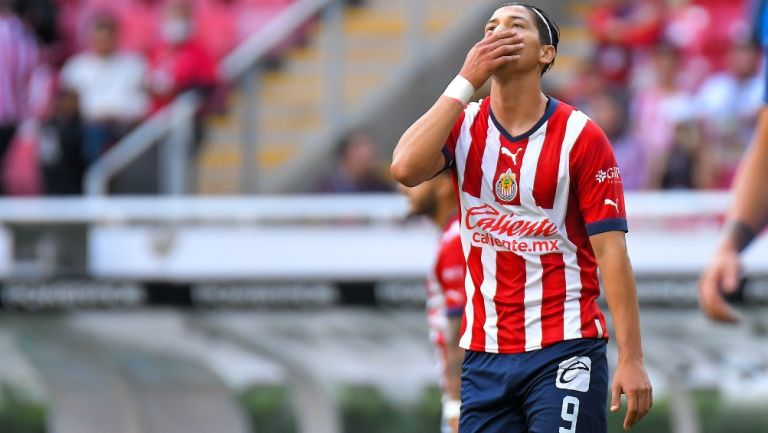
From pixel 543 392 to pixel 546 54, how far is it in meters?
1.02

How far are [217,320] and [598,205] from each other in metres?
4.82

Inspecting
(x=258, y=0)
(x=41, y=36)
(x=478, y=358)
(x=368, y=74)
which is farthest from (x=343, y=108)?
(x=478, y=358)

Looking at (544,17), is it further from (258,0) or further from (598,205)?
(258,0)

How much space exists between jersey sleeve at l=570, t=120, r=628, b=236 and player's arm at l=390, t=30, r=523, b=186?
1.15 ft

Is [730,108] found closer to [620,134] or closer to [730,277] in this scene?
[620,134]

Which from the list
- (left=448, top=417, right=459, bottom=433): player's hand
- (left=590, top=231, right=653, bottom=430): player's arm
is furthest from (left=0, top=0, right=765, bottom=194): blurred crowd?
(left=590, top=231, right=653, bottom=430): player's arm

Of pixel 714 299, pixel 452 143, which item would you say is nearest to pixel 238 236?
pixel 452 143

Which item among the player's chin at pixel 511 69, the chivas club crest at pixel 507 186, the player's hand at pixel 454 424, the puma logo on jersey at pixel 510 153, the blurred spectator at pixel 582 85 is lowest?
the player's hand at pixel 454 424

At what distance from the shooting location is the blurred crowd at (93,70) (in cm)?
1065

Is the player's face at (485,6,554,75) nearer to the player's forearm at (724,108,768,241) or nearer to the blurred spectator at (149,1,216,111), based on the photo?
the player's forearm at (724,108,768,241)

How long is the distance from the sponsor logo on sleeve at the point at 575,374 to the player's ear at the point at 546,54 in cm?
90

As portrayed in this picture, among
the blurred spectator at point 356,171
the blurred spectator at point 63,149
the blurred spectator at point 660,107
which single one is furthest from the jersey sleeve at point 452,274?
the blurred spectator at point 63,149

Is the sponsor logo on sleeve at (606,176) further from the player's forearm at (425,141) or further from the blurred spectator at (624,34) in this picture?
the blurred spectator at (624,34)

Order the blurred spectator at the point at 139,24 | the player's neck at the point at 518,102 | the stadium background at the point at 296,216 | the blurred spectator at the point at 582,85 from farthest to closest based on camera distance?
the blurred spectator at the point at 139,24, the blurred spectator at the point at 582,85, the stadium background at the point at 296,216, the player's neck at the point at 518,102
